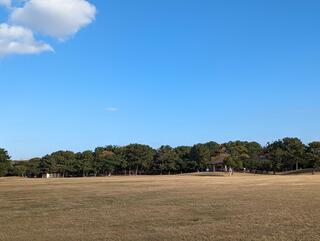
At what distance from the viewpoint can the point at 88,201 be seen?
27.4 m

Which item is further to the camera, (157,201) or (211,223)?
(157,201)

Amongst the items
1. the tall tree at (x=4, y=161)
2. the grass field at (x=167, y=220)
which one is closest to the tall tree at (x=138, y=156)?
the tall tree at (x=4, y=161)

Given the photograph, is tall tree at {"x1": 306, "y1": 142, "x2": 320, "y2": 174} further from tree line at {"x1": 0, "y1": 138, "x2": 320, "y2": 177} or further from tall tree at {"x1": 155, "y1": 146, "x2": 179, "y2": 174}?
tall tree at {"x1": 155, "y1": 146, "x2": 179, "y2": 174}

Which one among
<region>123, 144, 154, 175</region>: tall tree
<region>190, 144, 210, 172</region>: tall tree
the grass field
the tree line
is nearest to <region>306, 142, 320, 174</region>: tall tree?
the tree line

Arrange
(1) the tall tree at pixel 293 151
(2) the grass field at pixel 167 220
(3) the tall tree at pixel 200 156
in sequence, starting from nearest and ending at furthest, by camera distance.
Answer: (2) the grass field at pixel 167 220, (1) the tall tree at pixel 293 151, (3) the tall tree at pixel 200 156

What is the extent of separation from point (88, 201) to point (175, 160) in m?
97.6

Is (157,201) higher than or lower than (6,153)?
lower

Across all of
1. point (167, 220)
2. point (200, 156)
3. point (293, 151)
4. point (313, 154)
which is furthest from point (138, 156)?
point (167, 220)

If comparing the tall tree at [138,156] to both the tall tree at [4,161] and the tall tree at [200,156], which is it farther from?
the tall tree at [4,161]

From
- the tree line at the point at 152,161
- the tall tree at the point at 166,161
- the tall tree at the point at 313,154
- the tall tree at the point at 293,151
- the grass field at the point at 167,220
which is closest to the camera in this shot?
the grass field at the point at 167,220

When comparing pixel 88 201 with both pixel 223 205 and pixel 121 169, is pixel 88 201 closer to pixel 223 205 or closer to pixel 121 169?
pixel 223 205

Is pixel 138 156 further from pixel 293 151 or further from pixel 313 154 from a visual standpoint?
pixel 313 154

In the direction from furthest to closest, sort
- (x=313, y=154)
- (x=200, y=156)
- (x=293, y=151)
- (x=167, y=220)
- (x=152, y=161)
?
(x=152, y=161) → (x=200, y=156) → (x=293, y=151) → (x=313, y=154) → (x=167, y=220)

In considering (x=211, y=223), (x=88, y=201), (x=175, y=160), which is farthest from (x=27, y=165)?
(x=211, y=223)
